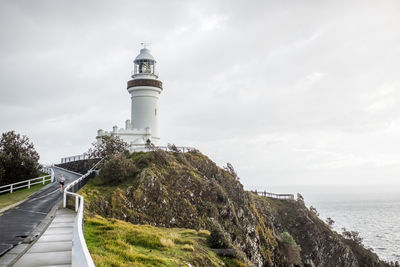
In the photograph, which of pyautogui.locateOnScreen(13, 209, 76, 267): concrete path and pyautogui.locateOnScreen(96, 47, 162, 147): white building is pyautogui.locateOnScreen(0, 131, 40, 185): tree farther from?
pyautogui.locateOnScreen(13, 209, 76, 267): concrete path

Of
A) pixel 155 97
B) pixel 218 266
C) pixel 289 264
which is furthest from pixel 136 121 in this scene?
pixel 218 266

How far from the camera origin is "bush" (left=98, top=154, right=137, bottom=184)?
30828mm

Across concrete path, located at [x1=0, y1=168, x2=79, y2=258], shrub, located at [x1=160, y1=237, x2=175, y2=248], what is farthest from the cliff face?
shrub, located at [x1=160, y1=237, x2=175, y2=248]

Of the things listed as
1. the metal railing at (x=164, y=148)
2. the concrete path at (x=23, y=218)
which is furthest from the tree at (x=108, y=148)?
the concrete path at (x=23, y=218)

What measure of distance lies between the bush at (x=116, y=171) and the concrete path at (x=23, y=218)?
6.44m

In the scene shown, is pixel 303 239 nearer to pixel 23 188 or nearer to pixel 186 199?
pixel 186 199

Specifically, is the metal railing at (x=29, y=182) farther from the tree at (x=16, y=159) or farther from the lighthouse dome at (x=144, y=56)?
the lighthouse dome at (x=144, y=56)

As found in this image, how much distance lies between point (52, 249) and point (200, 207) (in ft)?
79.5

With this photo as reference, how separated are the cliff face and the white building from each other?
10.4 m

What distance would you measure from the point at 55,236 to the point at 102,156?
2840 centimetres

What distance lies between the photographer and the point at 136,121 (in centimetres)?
5100

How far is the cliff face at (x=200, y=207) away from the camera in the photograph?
1083 inches

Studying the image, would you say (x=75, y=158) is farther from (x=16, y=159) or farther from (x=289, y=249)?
(x=289, y=249)

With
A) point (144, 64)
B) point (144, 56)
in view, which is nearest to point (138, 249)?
point (144, 64)
